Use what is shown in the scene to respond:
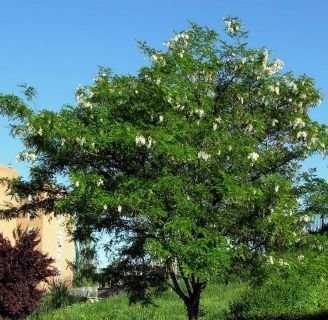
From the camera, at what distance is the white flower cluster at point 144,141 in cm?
1118

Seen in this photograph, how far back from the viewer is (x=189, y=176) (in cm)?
1218

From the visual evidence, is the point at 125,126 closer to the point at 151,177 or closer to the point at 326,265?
the point at 151,177

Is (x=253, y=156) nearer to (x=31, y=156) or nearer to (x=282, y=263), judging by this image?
(x=282, y=263)

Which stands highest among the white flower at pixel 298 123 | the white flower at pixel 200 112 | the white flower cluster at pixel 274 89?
the white flower cluster at pixel 274 89

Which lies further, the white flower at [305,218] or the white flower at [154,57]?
the white flower at [154,57]

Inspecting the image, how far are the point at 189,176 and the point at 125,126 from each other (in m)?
1.56

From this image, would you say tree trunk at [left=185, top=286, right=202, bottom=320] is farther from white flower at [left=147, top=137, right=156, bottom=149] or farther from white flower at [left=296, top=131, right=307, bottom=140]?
white flower at [left=147, top=137, right=156, bottom=149]

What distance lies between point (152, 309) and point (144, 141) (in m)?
12.0

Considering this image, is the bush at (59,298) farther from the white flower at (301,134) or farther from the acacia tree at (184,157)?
the white flower at (301,134)

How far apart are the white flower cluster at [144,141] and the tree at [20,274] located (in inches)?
406

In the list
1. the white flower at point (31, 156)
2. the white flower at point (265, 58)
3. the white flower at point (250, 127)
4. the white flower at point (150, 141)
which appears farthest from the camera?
the white flower at point (265, 58)

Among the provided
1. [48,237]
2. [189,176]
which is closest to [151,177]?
[189,176]

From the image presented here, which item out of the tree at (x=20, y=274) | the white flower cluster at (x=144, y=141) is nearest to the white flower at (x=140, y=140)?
the white flower cluster at (x=144, y=141)

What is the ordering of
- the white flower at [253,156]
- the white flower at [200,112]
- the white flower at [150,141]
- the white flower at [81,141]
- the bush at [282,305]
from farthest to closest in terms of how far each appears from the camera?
1. the bush at [282,305]
2. the white flower at [200,112]
3. the white flower at [253,156]
4. the white flower at [81,141]
5. the white flower at [150,141]
